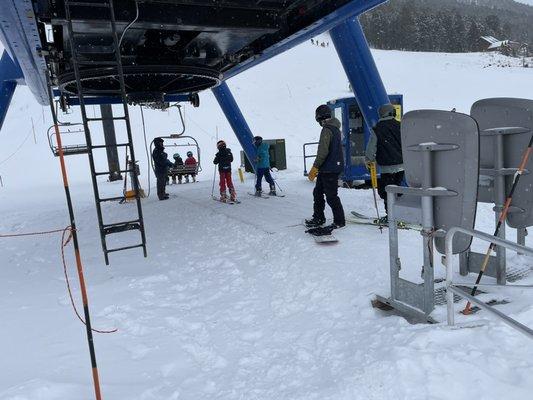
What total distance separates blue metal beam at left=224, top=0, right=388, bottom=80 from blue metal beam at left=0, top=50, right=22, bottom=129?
5741mm

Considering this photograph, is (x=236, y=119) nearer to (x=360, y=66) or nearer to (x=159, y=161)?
(x=159, y=161)

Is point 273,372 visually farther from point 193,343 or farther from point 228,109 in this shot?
point 228,109

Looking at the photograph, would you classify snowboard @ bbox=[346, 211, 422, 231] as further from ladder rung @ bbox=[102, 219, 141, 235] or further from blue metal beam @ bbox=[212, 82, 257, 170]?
blue metal beam @ bbox=[212, 82, 257, 170]

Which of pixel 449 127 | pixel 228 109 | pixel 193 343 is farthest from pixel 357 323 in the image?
pixel 228 109

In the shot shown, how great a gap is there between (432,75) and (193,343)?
44.9m

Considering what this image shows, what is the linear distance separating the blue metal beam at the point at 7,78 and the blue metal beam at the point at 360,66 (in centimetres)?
785

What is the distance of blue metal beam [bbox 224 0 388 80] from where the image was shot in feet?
21.2

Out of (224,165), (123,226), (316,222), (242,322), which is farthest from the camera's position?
(224,165)

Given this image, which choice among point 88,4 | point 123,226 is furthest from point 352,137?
point 123,226

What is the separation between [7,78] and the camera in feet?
35.5

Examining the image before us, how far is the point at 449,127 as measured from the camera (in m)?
3.35

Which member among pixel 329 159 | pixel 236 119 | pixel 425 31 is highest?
pixel 425 31

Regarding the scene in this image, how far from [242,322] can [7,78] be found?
32.0 ft

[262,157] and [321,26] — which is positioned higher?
[321,26]
